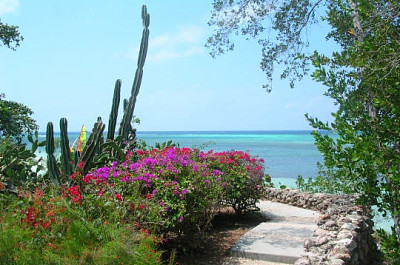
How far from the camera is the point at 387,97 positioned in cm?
304

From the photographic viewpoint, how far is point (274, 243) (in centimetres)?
559

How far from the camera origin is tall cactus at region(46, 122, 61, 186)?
19.4 ft

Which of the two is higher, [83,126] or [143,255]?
[83,126]

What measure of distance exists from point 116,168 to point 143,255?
219 centimetres

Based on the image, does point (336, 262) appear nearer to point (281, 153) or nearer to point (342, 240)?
point (342, 240)

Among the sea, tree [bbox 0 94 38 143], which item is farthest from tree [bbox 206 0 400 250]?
tree [bbox 0 94 38 143]

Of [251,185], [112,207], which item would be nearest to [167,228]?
[112,207]

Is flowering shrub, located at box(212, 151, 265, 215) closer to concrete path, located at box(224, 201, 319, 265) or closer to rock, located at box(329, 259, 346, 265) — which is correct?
concrete path, located at box(224, 201, 319, 265)

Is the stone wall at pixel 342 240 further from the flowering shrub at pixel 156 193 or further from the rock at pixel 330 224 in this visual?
the flowering shrub at pixel 156 193

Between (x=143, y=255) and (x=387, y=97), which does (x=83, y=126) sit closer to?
(x=143, y=255)

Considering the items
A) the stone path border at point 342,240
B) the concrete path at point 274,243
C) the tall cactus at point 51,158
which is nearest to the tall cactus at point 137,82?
the tall cactus at point 51,158

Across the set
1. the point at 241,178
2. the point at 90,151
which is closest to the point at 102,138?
the point at 90,151

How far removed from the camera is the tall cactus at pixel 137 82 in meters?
7.61

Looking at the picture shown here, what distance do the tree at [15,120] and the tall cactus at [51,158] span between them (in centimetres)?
568
